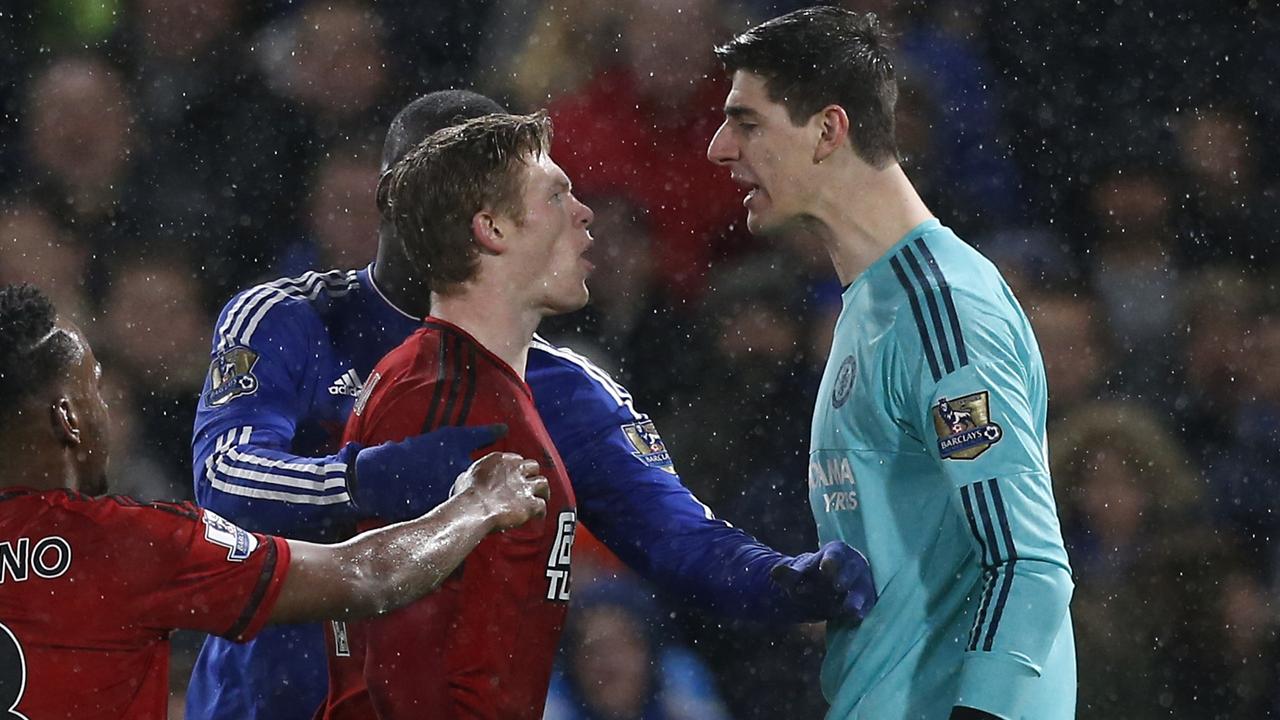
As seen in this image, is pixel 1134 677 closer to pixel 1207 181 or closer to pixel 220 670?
pixel 1207 181

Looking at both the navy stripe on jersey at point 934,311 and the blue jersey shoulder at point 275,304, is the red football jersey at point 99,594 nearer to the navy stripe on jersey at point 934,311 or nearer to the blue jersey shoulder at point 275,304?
the blue jersey shoulder at point 275,304

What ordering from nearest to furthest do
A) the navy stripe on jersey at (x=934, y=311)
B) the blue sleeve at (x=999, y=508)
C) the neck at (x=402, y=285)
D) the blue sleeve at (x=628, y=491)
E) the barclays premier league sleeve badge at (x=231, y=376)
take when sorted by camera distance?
the blue sleeve at (x=999, y=508) → the navy stripe on jersey at (x=934, y=311) → the blue sleeve at (x=628, y=491) → the barclays premier league sleeve badge at (x=231, y=376) → the neck at (x=402, y=285)

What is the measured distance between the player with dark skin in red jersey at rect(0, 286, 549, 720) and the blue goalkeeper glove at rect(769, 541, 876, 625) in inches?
16.7

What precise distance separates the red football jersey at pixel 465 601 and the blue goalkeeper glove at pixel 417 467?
40 millimetres

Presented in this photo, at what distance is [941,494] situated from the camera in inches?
92.5

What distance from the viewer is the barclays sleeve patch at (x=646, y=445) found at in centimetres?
298

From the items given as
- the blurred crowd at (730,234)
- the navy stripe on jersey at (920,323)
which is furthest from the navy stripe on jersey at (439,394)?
the blurred crowd at (730,234)

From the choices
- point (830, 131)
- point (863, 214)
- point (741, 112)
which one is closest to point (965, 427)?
point (863, 214)

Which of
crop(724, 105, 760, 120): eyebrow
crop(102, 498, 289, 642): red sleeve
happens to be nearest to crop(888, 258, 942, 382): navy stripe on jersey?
crop(724, 105, 760, 120): eyebrow

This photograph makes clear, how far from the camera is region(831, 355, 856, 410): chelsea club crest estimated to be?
239 centimetres

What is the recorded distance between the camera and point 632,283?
4.60 meters

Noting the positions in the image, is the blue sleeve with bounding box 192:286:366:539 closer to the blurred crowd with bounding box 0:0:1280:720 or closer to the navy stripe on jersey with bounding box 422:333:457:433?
the navy stripe on jersey with bounding box 422:333:457:433

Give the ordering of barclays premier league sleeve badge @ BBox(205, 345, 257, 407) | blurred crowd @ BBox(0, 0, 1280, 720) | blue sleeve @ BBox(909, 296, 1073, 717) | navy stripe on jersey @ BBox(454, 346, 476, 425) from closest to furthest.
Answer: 1. blue sleeve @ BBox(909, 296, 1073, 717)
2. navy stripe on jersey @ BBox(454, 346, 476, 425)
3. barclays premier league sleeve badge @ BBox(205, 345, 257, 407)
4. blurred crowd @ BBox(0, 0, 1280, 720)

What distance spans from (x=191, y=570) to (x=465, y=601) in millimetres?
398
